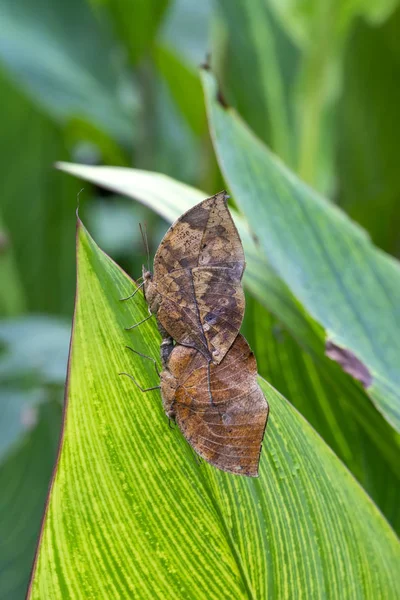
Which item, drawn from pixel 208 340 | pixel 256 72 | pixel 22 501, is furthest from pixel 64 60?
pixel 208 340

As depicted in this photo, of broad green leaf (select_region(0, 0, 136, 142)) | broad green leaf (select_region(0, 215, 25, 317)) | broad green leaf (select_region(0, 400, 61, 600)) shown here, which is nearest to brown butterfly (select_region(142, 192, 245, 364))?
broad green leaf (select_region(0, 400, 61, 600))

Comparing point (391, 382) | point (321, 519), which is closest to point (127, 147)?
point (391, 382)

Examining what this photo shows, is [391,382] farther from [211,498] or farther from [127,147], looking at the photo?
[127,147]

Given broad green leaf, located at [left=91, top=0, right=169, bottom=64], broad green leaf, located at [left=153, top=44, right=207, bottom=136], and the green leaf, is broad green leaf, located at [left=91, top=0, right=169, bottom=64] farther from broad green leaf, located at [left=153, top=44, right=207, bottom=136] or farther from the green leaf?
the green leaf

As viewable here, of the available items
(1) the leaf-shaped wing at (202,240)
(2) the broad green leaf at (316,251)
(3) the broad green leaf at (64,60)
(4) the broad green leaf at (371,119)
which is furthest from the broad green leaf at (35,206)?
(1) the leaf-shaped wing at (202,240)

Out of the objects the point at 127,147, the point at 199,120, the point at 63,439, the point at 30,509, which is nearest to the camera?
the point at 63,439

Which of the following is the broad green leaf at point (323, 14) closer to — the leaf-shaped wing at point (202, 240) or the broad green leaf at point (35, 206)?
the broad green leaf at point (35, 206)

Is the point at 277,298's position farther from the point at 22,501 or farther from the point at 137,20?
the point at 137,20
